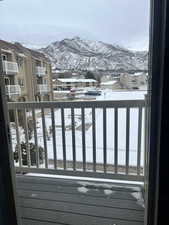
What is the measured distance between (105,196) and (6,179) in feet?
3.85

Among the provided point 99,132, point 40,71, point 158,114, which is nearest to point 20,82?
point 40,71

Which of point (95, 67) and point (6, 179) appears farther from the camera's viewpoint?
point (95, 67)

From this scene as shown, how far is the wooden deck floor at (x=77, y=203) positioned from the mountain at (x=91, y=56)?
1338 millimetres

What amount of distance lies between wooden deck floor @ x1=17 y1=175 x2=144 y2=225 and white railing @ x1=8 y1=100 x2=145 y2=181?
17 centimetres

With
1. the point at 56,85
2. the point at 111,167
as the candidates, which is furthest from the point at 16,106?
the point at 111,167

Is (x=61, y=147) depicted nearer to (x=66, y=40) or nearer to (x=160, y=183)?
(x=66, y=40)

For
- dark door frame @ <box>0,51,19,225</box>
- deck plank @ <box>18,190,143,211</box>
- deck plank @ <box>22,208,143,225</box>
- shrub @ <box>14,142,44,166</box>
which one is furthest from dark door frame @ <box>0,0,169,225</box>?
shrub @ <box>14,142,44,166</box>

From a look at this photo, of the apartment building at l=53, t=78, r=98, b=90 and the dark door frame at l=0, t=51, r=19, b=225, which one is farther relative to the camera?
the apartment building at l=53, t=78, r=98, b=90

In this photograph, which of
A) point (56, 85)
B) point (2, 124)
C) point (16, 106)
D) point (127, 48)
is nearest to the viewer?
point (2, 124)

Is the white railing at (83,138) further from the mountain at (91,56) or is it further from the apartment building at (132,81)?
the mountain at (91,56)

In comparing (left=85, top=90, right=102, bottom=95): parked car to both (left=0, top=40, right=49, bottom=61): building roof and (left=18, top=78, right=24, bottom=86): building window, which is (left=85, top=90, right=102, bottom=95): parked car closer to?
(left=0, top=40, right=49, bottom=61): building roof

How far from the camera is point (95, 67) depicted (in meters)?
1.97

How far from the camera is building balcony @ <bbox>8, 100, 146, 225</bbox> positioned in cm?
189

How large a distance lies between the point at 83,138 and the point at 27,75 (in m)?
1.00
